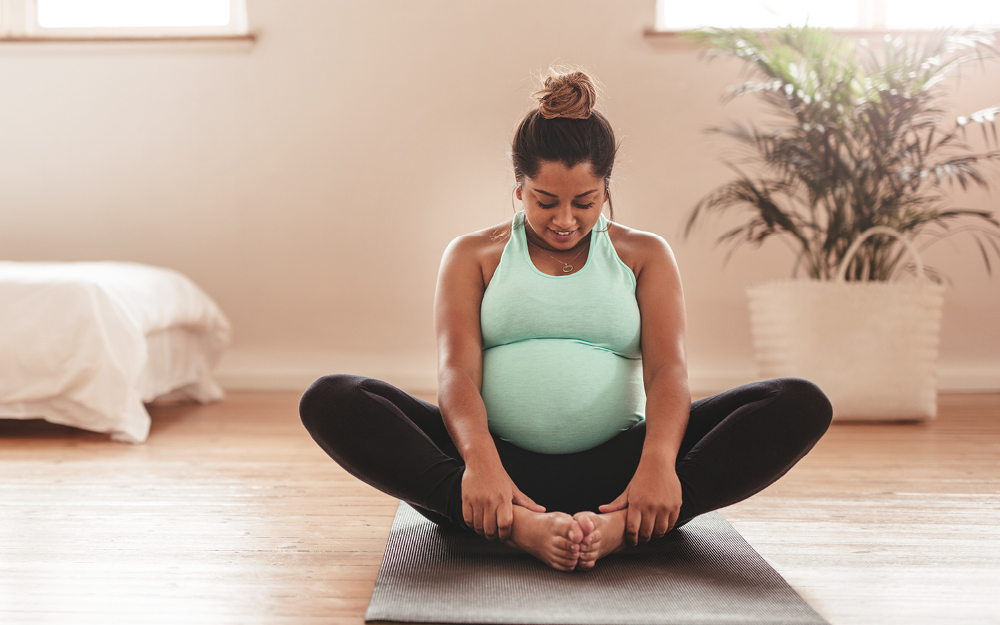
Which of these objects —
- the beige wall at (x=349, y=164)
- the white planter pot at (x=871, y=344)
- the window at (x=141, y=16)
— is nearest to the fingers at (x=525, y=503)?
the white planter pot at (x=871, y=344)

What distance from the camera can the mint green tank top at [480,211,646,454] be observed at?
3.86 feet

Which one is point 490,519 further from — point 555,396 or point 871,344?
point 871,344

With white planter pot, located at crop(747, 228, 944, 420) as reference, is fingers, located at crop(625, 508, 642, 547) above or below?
above

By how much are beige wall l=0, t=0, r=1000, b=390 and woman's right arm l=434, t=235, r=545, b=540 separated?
1687 mm

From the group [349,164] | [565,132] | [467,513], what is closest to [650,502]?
[467,513]

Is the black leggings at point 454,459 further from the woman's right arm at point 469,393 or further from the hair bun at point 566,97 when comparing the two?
the hair bun at point 566,97

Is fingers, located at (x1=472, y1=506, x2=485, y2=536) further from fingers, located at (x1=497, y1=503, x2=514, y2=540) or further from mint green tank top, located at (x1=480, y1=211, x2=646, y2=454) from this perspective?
mint green tank top, located at (x1=480, y1=211, x2=646, y2=454)

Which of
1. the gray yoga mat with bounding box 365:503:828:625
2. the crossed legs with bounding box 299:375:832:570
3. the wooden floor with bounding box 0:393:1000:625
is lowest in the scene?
the wooden floor with bounding box 0:393:1000:625

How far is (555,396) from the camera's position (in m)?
1.17

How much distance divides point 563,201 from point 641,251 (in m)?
0.20

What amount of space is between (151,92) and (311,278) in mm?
888

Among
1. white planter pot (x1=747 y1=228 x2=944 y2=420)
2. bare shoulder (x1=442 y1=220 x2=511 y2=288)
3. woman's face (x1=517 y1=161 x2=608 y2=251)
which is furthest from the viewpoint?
white planter pot (x1=747 y1=228 x2=944 y2=420)

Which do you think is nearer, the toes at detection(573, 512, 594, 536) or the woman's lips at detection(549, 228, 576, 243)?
the toes at detection(573, 512, 594, 536)

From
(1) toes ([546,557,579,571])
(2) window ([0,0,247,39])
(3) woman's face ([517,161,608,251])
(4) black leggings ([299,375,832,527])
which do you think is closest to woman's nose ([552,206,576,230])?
(3) woman's face ([517,161,608,251])
